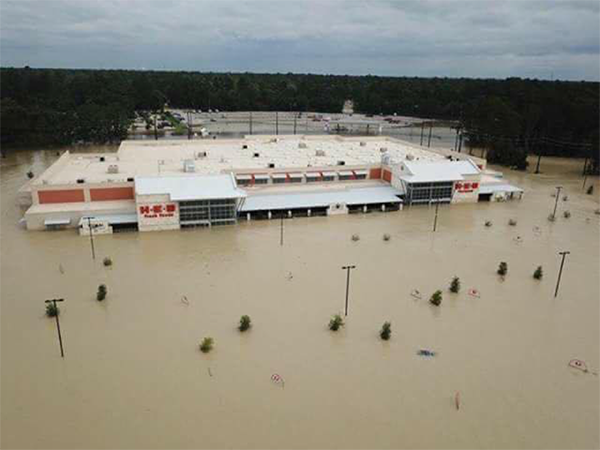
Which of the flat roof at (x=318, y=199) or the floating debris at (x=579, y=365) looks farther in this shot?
the flat roof at (x=318, y=199)

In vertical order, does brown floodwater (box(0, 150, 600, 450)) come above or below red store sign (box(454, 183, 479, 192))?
below

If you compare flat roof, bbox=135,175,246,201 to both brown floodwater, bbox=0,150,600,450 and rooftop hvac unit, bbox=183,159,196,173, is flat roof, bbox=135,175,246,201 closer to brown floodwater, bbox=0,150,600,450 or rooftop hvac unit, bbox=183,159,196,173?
brown floodwater, bbox=0,150,600,450

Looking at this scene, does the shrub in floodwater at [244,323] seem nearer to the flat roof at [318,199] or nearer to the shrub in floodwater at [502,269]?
the shrub in floodwater at [502,269]

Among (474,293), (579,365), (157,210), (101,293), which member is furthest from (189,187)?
Result: (579,365)

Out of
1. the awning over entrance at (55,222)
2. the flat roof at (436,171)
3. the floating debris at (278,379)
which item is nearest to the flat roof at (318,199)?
the flat roof at (436,171)

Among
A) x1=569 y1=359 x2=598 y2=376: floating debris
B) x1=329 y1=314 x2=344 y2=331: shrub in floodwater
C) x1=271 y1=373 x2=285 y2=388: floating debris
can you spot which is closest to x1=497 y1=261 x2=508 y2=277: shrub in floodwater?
x1=569 y1=359 x2=598 y2=376: floating debris

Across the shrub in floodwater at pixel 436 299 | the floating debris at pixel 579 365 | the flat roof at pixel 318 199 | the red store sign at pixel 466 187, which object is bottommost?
the floating debris at pixel 579 365
